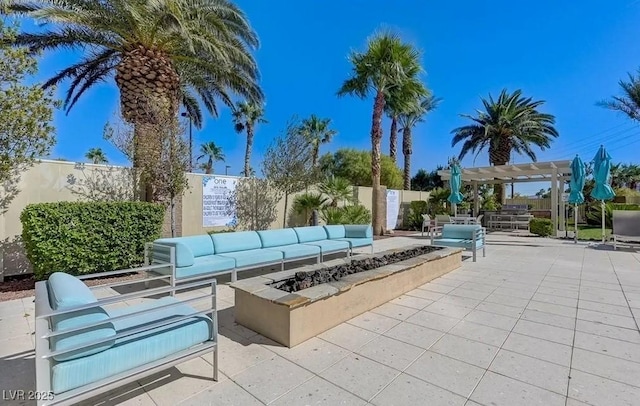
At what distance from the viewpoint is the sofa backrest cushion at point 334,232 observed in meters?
7.55

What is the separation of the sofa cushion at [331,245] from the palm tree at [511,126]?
14.5 m

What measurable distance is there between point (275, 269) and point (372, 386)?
4.28 metres

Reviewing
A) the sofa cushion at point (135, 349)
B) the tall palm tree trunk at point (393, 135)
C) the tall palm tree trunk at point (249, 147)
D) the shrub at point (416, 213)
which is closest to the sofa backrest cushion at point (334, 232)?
the sofa cushion at point (135, 349)

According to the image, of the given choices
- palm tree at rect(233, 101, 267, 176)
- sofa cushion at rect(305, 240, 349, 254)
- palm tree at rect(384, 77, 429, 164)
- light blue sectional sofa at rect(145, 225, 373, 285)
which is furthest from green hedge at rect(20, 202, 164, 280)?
palm tree at rect(233, 101, 267, 176)

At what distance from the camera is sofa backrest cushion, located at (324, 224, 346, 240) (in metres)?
7.55

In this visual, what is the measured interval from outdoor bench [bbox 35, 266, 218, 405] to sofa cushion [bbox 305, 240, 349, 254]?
4.20 m

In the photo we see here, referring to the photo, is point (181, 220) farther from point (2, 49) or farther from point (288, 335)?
point (288, 335)

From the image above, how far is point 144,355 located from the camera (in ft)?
6.87

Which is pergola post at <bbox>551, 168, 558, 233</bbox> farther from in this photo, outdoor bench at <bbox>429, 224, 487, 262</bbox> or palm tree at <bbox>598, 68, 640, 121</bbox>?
outdoor bench at <bbox>429, 224, 487, 262</bbox>

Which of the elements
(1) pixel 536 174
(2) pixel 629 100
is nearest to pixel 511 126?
(1) pixel 536 174

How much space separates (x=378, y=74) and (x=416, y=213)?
7067 millimetres

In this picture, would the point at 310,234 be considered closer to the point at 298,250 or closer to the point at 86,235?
the point at 298,250

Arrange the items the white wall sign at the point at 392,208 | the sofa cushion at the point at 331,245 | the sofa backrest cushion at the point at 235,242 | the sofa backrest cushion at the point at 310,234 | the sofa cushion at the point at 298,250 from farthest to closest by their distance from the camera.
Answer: the white wall sign at the point at 392,208 → the sofa backrest cushion at the point at 310,234 → the sofa cushion at the point at 331,245 → the sofa cushion at the point at 298,250 → the sofa backrest cushion at the point at 235,242

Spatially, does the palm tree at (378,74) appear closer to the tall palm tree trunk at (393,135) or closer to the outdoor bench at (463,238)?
the outdoor bench at (463,238)
